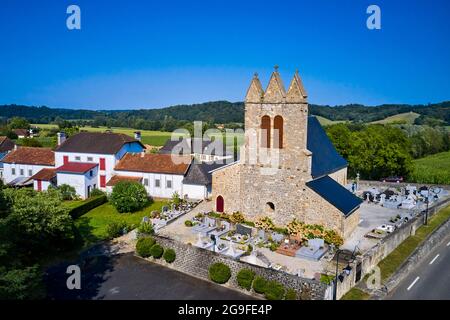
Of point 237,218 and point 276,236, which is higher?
point 237,218

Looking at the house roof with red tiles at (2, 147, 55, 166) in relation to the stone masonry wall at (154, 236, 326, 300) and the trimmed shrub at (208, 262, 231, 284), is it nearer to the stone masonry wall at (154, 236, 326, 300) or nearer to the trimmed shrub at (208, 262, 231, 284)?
the stone masonry wall at (154, 236, 326, 300)

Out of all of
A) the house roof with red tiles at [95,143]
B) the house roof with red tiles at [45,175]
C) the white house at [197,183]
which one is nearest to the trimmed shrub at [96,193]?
the house roof with red tiles at [95,143]

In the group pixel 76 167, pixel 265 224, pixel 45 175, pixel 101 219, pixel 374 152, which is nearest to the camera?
pixel 265 224

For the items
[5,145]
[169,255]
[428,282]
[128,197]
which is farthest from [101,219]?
[5,145]

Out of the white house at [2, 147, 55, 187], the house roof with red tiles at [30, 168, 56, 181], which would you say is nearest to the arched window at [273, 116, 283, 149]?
the house roof with red tiles at [30, 168, 56, 181]

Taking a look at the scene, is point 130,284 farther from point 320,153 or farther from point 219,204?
point 320,153

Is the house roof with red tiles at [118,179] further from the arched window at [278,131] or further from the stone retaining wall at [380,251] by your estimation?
the stone retaining wall at [380,251]
